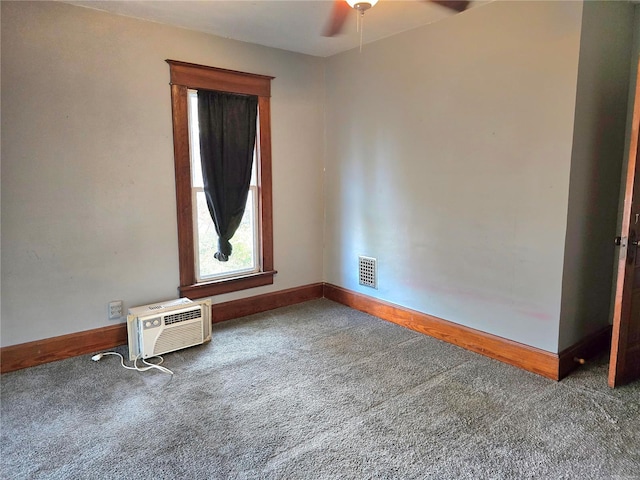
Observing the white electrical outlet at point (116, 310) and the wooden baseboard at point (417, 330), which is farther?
the white electrical outlet at point (116, 310)

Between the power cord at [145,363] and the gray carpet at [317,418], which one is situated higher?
the power cord at [145,363]

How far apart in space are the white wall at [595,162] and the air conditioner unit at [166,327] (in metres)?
2.53

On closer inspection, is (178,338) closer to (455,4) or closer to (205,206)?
(205,206)

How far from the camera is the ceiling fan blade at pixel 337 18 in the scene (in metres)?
2.88

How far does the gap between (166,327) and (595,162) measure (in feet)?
10.3

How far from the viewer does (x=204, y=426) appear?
7.32 feet

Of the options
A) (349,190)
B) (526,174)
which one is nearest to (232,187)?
(349,190)

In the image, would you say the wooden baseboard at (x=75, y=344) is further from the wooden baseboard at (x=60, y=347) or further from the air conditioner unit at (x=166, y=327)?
the air conditioner unit at (x=166, y=327)

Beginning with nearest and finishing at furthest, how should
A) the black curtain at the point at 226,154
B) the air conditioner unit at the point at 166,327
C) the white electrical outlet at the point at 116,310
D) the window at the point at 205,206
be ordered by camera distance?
the air conditioner unit at the point at 166,327 < the white electrical outlet at the point at 116,310 < the window at the point at 205,206 < the black curtain at the point at 226,154

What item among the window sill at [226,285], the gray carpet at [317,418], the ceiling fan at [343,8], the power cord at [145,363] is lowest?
the gray carpet at [317,418]

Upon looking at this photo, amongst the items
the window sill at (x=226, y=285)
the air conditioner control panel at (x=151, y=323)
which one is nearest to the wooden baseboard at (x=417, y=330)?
the window sill at (x=226, y=285)

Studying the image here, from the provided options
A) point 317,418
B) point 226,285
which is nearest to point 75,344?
point 226,285

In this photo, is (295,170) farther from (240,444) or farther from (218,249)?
(240,444)

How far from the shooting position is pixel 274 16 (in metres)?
3.08
